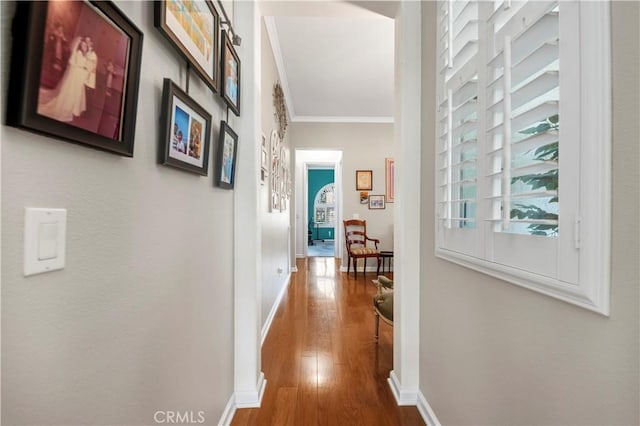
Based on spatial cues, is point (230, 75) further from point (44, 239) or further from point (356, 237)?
point (356, 237)

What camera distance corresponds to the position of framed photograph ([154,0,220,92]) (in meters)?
0.86

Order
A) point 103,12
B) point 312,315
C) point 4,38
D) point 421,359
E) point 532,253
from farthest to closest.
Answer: point 312,315 < point 421,359 < point 532,253 < point 103,12 < point 4,38

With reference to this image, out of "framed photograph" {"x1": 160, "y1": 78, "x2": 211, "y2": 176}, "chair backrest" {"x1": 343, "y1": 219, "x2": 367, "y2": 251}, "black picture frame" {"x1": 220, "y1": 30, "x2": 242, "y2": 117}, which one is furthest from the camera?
"chair backrest" {"x1": 343, "y1": 219, "x2": 367, "y2": 251}

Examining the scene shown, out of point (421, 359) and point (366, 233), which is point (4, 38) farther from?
point (366, 233)

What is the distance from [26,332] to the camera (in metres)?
0.48

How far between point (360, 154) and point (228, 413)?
4.80 m

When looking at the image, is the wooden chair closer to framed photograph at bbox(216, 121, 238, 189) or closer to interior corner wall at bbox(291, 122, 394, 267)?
interior corner wall at bbox(291, 122, 394, 267)

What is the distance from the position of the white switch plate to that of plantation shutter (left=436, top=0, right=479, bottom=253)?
1258 mm

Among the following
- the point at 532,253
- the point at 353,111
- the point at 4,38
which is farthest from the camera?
the point at 353,111

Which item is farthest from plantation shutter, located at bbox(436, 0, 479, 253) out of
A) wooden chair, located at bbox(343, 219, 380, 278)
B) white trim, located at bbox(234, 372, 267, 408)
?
wooden chair, located at bbox(343, 219, 380, 278)

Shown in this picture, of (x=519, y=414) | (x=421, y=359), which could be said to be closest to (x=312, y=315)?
(x=421, y=359)

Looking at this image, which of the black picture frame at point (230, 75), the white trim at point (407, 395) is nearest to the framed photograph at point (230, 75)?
the black picture frame at point (230, 75)

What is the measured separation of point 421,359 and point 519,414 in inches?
32.9

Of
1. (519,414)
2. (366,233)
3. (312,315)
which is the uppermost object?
(366,233)
